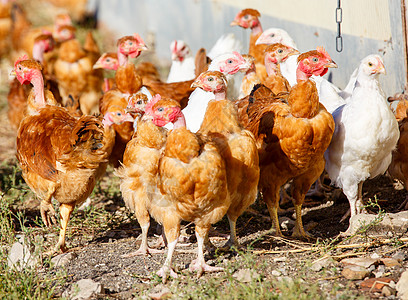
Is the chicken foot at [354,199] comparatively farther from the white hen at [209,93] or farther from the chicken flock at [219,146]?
the white hen at [209,93]

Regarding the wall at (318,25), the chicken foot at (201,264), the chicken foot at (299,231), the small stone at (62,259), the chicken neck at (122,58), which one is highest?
the wall at (318,25)

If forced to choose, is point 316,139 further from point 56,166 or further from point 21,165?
point 21,165

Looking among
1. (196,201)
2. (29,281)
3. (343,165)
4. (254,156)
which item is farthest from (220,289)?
(343,165)

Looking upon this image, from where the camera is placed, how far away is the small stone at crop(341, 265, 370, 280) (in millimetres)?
3500

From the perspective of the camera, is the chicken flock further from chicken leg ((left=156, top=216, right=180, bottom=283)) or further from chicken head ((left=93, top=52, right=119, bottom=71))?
chicken head ((left=93, top=52, right=119, bottom=71))

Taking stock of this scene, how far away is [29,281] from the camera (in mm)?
3473

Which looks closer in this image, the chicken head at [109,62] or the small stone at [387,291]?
the small stone at [387,291]

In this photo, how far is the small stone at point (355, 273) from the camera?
3.50 meters

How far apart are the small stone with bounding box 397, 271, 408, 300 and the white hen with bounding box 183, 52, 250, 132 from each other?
2.21 metres

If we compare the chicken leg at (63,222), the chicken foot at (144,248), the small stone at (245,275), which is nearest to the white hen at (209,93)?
the chicken foot at (144,248)

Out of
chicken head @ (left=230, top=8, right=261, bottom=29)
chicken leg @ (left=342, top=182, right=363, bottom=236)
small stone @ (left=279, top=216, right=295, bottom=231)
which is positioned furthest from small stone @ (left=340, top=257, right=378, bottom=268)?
chicken head @ (left=230, top=8, right=261, bottom=29)

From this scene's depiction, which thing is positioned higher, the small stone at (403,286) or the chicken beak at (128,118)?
the chicken beak at (128,118)

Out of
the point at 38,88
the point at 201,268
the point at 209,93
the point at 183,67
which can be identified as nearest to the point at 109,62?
the point at 183,67

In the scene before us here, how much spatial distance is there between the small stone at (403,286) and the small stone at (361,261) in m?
0.36
